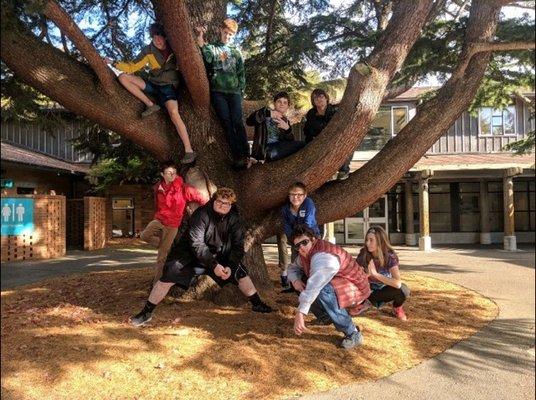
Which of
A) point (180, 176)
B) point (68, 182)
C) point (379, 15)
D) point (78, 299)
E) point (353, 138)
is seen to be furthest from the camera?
point (68, 182)

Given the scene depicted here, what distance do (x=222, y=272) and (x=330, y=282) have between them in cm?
109

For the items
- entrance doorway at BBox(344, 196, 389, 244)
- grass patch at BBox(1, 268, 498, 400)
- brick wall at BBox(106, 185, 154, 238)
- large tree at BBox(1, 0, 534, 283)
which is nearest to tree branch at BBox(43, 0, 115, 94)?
large tree at BBox(1, 0, 534, 283)

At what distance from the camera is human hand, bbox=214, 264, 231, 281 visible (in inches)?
180

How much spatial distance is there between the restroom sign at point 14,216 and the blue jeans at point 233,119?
404 centimetres

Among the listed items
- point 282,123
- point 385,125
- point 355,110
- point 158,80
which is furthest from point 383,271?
point 385,125

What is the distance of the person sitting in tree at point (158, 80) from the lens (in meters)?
5.13

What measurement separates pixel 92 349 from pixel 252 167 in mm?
2805

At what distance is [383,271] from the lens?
17.4 feet

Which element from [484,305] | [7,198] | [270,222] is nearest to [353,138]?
[270,222]

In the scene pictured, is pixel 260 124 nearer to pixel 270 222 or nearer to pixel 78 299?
pixel 270 222

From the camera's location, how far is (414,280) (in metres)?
8.73

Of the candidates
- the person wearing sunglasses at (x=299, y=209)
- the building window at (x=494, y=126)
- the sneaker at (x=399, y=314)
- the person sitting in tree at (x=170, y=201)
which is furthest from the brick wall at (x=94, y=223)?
the building window at (x=494, y=126)

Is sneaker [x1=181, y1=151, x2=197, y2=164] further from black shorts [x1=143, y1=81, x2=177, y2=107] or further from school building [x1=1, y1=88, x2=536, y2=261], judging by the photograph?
school building [x1=1, y1=88, x2=536, y2=261]

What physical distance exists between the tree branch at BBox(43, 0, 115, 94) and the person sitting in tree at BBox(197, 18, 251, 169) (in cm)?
108
